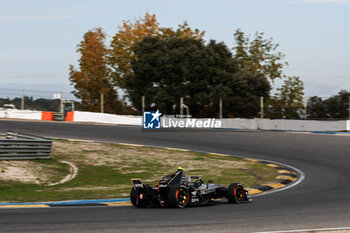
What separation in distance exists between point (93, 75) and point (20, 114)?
2053 cm

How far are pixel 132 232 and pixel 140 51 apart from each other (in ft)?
130

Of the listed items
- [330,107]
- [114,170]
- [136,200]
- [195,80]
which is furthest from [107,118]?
[136,200]

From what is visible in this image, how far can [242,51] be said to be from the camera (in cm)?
5766

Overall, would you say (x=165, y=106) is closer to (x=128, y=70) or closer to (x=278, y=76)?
(x=128, y=70)

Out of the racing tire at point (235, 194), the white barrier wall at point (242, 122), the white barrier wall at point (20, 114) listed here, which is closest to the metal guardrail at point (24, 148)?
the racing tire at point (235, 194)

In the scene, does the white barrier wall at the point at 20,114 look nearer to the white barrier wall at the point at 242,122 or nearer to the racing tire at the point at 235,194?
the white barrier wall at the point at 242,122

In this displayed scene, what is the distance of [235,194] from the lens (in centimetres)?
1008

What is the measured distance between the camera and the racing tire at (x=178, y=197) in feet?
30.2

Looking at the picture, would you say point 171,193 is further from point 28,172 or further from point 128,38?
point 128,38

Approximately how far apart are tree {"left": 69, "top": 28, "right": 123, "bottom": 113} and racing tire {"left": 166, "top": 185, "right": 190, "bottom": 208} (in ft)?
142

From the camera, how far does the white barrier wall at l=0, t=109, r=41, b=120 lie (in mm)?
34531

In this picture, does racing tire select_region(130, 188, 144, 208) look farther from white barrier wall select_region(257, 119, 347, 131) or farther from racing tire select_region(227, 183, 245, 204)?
white barrier wall select_region(257, 119, 347, 131)

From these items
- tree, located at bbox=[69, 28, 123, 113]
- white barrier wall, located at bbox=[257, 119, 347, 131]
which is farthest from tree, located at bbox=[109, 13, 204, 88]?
white barrier wall, located at bbox=[257, 119, 347, 131]

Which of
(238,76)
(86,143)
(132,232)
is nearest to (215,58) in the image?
(238,76)
